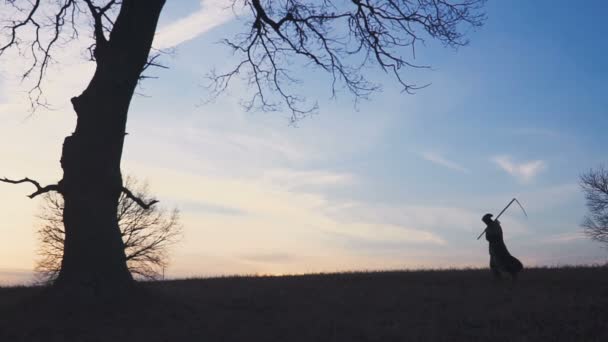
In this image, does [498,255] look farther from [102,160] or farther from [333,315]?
[102,160]

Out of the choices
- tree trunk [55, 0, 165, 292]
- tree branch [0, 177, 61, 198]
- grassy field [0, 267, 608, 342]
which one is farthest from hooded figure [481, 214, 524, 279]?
tree branch [0, 177, 61, 198]

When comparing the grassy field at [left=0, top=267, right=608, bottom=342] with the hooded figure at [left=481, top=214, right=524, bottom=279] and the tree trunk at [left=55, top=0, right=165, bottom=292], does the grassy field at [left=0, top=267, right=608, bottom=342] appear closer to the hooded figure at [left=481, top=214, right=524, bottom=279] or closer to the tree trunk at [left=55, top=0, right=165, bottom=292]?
the tree trunk at [left=55, top=0, right=165, bottom=292]

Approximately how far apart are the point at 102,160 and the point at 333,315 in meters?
5.23

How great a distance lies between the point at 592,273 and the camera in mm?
16234

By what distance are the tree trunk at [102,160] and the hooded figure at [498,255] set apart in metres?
9.72

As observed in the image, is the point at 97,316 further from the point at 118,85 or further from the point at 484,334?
the point at 484,334

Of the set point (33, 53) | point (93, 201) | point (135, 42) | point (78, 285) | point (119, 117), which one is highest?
point (33, 53)

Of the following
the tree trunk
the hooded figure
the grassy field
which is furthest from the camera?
the hooded figure

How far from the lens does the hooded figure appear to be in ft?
50.5

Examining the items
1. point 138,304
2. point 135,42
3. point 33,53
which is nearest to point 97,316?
point 138,304

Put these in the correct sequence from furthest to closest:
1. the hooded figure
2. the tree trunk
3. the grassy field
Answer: the hooded figure
the tree trunk
the grassy field

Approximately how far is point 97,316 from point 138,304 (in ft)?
2.63

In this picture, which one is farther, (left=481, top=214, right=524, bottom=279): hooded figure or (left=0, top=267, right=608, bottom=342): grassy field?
(left=481, top=214, right=524, bottom=279): hooded figure

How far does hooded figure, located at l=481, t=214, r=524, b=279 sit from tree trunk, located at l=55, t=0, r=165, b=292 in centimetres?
972
